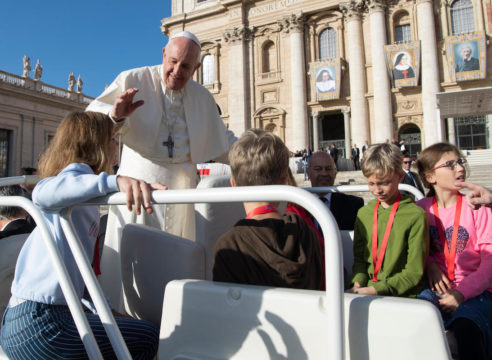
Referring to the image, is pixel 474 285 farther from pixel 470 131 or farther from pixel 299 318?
pixel 470 131

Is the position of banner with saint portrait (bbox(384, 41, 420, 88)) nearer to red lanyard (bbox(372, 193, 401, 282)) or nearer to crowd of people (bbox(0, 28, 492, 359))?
crowd of people (bbox(0, 28, 492, 359))

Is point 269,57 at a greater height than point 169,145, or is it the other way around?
point 269,57

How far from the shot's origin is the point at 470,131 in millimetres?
19641

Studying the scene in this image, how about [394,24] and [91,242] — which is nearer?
[91,242]

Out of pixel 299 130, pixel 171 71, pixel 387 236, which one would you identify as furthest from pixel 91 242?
pixel 299 130

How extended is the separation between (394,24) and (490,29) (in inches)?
186

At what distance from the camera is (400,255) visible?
1840mm

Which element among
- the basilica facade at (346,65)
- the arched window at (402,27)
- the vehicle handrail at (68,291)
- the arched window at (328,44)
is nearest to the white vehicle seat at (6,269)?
the vehicle handrail at (68,291)

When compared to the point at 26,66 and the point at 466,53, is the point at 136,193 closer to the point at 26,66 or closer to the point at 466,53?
the point at 466,53

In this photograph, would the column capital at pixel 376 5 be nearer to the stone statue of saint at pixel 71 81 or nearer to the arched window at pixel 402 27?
the arched window at pixel 402 27

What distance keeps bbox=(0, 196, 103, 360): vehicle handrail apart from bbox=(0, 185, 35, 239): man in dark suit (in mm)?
1380

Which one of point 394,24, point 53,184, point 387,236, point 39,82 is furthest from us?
point 39,82

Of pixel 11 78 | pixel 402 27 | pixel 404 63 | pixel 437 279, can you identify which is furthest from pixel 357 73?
pixel 437 279

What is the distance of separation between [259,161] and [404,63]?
69.8ft
